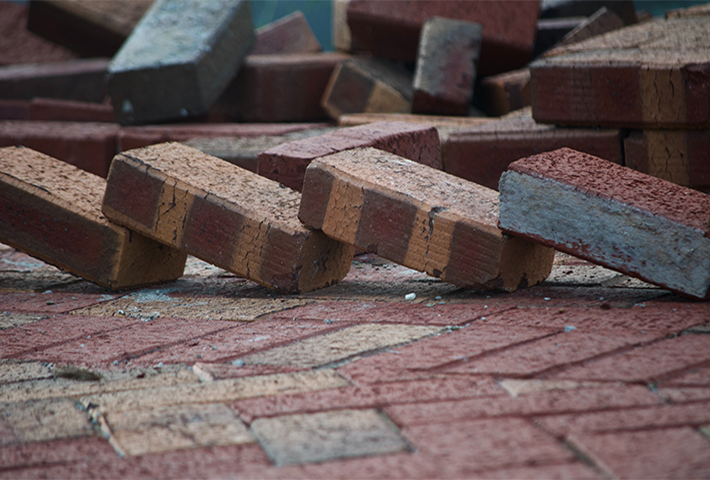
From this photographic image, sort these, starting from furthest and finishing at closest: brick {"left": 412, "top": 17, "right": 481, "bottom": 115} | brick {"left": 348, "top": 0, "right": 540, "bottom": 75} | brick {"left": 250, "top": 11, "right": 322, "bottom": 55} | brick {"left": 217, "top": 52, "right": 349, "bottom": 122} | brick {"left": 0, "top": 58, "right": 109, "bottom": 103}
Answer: brick {"left": 250, "top": 11, "right": 322, "bottom": 55}
brick {"left": 0, "top": 58, "right": 109, "bottom": 103}
brick {"left": 217, "top": 52, "right": 349, "bottom": 122}
brick {"left": 348, "top": 0, "right": 540, "bottom": 75}
brick {"left": 412, "top": 17, "right": 481, "bottom": 115}

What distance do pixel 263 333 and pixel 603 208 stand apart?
134cm

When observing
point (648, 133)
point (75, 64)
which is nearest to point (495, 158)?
point (648, 133)

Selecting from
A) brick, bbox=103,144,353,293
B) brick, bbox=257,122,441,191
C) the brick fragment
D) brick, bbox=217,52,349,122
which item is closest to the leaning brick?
brick, bbox=103,144,353,293

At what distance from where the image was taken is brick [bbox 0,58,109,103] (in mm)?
7074

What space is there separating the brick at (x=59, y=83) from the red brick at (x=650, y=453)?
266 inches

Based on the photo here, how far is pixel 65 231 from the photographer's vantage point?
10.8ft

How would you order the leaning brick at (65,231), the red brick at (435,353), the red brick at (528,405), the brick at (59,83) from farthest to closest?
the brick at (59,83) → the leaning brick at (65,231) → the red brick at (435,353) → the red brick at (528,405)

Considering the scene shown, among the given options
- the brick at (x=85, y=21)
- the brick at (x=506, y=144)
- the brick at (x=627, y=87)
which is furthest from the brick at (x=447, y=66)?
the brick at (x=85, y=21)

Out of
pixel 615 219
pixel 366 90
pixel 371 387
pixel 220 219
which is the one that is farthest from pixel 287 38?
pixel 371 387

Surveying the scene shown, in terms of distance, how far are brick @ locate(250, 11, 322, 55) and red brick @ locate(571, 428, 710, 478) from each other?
757cm

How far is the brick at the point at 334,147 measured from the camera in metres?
3.41

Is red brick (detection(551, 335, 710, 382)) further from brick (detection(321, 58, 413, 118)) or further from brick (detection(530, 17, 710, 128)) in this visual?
brick (detection(321, 58, 413, 118))

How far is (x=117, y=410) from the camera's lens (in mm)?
1821

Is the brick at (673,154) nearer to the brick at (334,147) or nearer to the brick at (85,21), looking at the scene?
the brick at (334,147)
